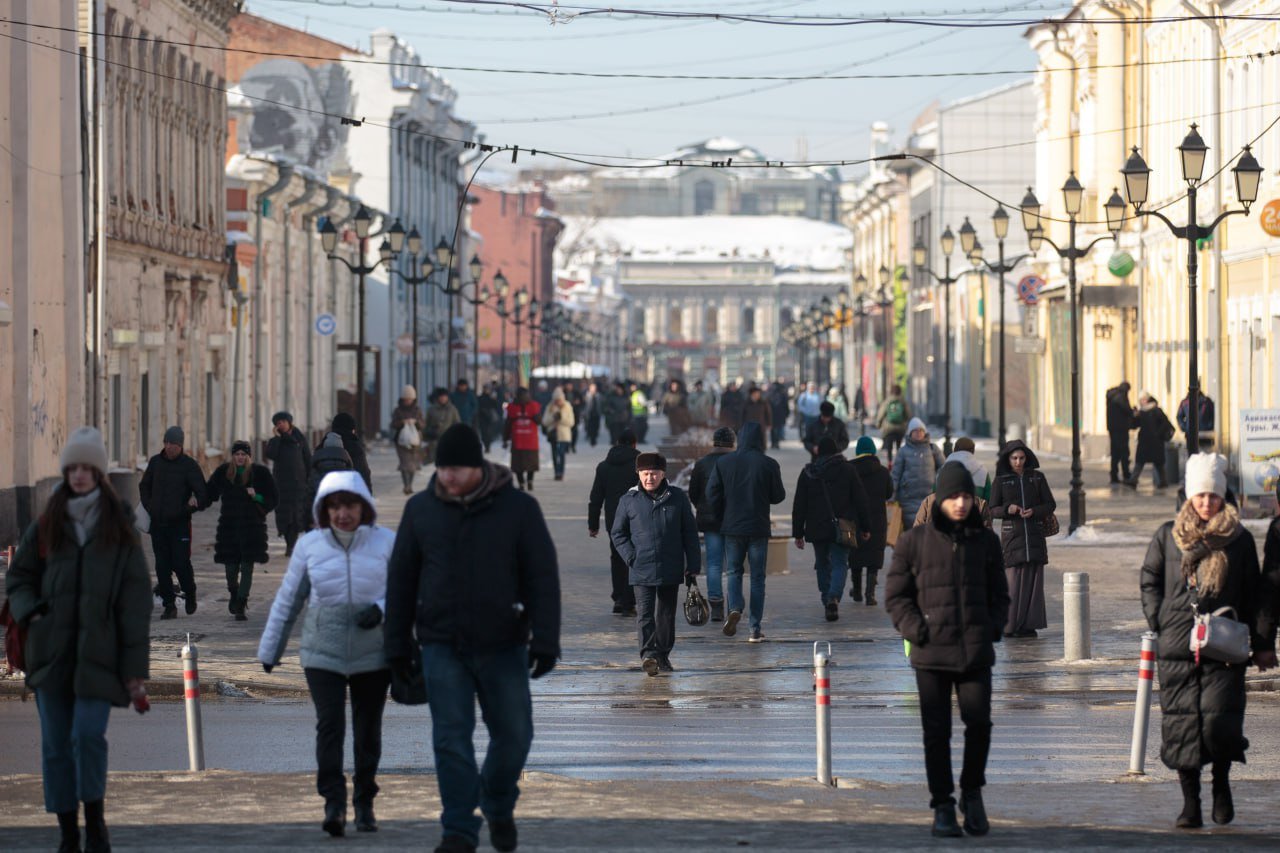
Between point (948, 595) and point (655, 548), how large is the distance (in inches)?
245

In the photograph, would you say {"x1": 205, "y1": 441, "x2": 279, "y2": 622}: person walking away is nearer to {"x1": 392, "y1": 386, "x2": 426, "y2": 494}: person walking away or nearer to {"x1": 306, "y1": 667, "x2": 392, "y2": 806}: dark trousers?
{"x1": 306, "y1": 667, "x2": 392, "y2": 806}: dark trousers

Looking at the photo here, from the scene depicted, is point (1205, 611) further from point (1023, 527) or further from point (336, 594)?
point (1023, 527)

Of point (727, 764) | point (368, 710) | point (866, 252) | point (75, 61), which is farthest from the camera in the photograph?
point (866, 252)

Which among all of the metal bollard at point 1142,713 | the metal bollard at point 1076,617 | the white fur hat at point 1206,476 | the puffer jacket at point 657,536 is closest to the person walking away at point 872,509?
the metal bollard at point 1076,617

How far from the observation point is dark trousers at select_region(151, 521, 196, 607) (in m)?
18.8

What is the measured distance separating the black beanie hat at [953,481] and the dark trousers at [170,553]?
33.8 feet

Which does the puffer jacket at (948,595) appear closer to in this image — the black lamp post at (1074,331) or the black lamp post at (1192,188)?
the black lamp post at (1192,188)

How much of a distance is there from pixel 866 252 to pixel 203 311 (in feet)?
218

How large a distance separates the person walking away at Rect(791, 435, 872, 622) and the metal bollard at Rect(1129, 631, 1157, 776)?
7102 millimetres

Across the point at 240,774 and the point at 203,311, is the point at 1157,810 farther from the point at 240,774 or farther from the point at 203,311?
the point at 203,311

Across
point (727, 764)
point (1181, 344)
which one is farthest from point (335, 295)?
point (727, 764)

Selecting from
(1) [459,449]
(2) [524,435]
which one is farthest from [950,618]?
(2) [524,435]

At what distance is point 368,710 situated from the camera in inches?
368

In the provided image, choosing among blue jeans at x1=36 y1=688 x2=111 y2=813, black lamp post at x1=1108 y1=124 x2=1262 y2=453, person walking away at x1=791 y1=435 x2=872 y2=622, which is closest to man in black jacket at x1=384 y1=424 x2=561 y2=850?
blue jeans at x1=36 y1=688 x2=111 y2=813
